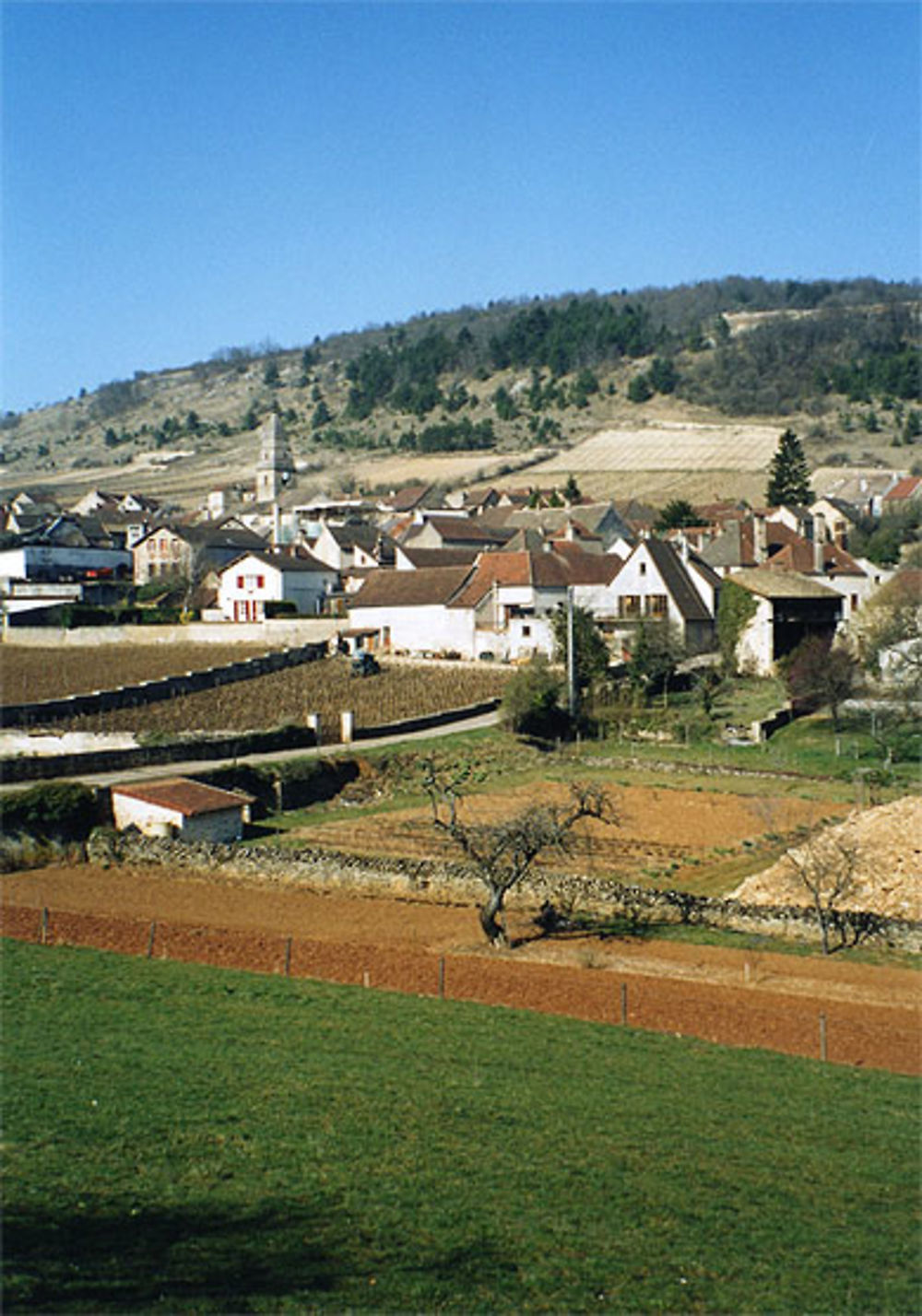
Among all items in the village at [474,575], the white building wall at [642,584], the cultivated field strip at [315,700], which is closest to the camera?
the cultivated field strip at [315,700]

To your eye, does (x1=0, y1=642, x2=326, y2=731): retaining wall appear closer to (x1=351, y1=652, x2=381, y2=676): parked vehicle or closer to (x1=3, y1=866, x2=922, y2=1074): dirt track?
(x1=351, y1=652, x2=381, y2=676): parked vehicle

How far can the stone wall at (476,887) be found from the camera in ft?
89.6

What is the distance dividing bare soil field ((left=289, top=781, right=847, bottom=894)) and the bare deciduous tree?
2504 mm

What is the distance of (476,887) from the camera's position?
3166 cm

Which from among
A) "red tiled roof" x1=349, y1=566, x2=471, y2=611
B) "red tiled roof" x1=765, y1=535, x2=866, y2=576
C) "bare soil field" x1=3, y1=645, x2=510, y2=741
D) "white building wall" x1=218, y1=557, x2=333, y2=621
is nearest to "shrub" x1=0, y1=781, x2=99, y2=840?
"bare soil field" x1=3, y1=645, x2=510, y2=741

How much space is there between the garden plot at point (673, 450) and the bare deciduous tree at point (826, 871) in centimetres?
12818

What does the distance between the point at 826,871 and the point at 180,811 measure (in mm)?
17583

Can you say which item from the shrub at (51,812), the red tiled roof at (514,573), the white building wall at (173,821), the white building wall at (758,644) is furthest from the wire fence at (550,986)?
the red tiled roof at (514,573)

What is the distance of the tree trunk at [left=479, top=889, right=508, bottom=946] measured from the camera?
26969 millimetres

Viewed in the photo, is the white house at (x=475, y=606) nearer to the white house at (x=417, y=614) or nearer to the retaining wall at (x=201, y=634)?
the white house at (x=417, y=614)

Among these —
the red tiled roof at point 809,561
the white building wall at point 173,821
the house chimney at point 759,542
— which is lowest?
the white building wall at point 173,821

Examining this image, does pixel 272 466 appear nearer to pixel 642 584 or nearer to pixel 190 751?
pixel 642 584

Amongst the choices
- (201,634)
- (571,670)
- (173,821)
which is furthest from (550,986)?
(201,634)

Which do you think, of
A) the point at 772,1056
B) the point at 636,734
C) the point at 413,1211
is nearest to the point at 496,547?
the point at 636,734
